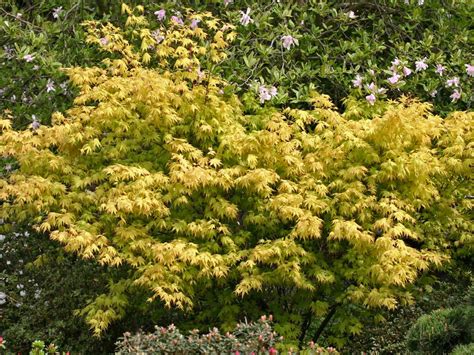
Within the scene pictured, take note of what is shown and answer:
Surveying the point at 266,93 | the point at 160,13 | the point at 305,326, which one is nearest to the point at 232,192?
the point at 266,93

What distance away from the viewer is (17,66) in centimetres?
877

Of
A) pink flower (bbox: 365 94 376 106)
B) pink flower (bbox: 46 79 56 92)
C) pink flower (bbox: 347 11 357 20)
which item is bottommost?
pink flower (bbox: 46 79 56 92)

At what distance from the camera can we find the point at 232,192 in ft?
21.1

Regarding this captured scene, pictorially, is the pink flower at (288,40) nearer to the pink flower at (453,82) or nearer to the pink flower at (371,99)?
the pink flower at (371,99)

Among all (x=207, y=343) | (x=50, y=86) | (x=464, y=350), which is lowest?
(x=50, y=86)

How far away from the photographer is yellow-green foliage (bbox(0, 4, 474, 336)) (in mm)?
5969

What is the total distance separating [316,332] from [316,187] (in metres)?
1.47

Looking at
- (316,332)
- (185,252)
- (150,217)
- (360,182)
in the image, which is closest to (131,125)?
(150,217)

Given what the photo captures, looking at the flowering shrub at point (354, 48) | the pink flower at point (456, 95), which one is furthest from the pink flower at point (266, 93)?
→ the pink flower at point (456, 95)

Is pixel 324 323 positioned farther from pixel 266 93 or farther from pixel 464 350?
pixel 464 350

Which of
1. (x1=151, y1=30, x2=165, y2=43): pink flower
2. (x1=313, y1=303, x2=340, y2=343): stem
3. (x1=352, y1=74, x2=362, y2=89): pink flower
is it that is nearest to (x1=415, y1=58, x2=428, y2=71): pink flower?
(x1=352, y1=74, x2=362, y2=89): pink flower

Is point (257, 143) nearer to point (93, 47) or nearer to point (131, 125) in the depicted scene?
point (131, 125)

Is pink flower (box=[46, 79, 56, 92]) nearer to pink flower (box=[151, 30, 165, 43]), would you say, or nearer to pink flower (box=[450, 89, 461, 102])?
pink flower (box=[151, 30, 165, 43])

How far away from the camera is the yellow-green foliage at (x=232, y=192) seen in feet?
19.6
